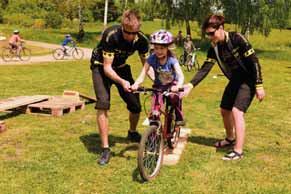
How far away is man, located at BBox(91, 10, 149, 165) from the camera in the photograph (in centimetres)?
605

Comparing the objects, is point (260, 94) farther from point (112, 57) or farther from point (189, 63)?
point (189, 63)

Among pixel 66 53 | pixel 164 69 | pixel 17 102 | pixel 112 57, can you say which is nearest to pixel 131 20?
pixel 112 57

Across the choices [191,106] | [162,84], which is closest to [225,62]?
[162,84]

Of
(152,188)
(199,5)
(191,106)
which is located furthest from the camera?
(199,5)

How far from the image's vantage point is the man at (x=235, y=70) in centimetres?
655

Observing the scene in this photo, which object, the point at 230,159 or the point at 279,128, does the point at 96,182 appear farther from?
the point at 279,128

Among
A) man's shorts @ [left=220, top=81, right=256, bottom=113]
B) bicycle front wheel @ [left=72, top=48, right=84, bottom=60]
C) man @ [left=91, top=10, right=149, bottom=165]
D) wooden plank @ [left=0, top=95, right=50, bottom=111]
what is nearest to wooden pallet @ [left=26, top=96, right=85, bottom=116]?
wooden plank @ [left=0, top=95, right=50, bottom=111]

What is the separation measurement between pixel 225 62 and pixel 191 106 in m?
5.38

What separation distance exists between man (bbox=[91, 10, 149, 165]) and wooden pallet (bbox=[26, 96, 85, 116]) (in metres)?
3.52

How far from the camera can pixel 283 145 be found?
8.03m

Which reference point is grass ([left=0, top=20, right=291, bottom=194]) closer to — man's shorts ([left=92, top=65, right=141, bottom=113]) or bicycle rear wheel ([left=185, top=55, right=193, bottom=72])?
man's shorts ([left=92, top=65, right=141, bottom=113])

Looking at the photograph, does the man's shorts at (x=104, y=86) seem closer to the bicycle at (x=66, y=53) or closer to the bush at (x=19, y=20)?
the bicycle at (x=66, y=53)

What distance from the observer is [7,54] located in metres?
27.8

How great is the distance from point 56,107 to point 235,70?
4.68m
